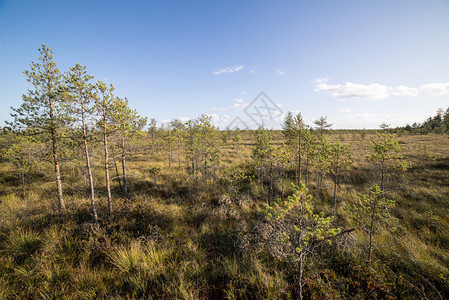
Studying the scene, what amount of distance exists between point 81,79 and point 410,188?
751 inches

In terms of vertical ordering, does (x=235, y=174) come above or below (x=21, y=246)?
above

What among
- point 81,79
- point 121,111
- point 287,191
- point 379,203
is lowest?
point 287,191

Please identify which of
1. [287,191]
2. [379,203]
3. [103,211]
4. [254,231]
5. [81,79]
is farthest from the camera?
[287,191]

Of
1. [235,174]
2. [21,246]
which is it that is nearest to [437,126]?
[235,174]

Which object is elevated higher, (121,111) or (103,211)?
(121,111)

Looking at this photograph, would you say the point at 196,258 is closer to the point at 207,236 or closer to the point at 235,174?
the point at 207,236

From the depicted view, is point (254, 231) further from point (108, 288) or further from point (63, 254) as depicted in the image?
point (63, 254)

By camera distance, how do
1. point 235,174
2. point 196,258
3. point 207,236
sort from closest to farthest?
point 196,258 < point 207,236 < point 235,174

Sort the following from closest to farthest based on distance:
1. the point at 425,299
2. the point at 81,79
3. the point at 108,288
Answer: the point at 425,299 → the point at 108,288 → the point at 81,79

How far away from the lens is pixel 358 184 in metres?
12.2

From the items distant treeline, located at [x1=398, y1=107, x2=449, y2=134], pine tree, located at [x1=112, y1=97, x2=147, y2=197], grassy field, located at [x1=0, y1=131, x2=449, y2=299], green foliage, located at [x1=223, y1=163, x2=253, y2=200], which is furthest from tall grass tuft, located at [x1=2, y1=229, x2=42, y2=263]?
distant treeline, located at [x1=398, y1=107, x2=449, y2=134]

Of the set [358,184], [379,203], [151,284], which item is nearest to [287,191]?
[358,184]

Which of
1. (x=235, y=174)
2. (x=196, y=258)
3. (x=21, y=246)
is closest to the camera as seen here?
(x=196, y=258)

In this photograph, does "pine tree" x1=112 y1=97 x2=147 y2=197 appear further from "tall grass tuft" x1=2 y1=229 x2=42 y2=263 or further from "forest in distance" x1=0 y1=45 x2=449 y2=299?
"tall grass tuft" x1=2 y1=229 x2=42 y2=263
